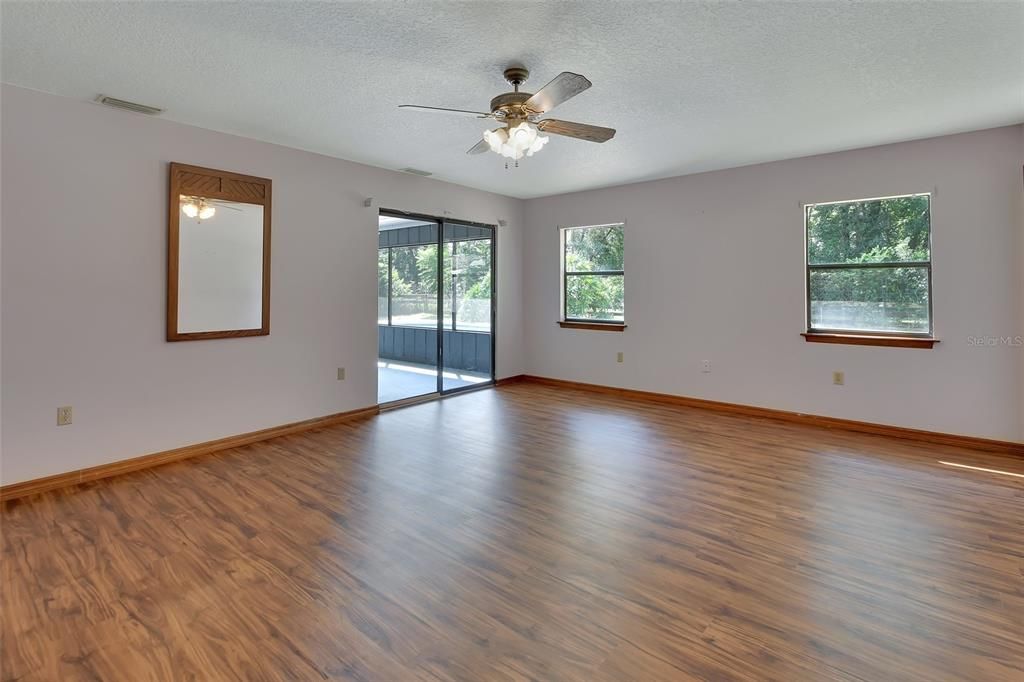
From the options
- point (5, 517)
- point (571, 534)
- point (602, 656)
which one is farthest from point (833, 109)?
point (5, 517)

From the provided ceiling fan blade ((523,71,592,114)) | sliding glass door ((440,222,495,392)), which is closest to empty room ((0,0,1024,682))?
ceiling fan blade ((523,71,592,114))

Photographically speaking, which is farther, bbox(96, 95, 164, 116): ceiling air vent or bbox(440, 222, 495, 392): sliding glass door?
bbox(440, 222, 495, 392): sliding glass door

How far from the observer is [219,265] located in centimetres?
407

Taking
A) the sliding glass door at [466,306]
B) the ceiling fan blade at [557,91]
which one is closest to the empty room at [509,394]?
the ceiling fan blade at [557,91]

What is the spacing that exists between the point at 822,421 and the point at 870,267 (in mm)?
1435

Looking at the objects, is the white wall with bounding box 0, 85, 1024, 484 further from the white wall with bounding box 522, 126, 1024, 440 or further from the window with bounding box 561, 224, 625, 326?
the window with bounding box 561, 224, 625, 326

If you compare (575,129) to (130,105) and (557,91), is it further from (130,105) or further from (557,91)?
(130,105)

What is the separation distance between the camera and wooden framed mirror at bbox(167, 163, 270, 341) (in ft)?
12.5

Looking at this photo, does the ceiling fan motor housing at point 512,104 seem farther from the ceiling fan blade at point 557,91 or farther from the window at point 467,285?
the window at point 467,285

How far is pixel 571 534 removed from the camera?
2625 millimetres

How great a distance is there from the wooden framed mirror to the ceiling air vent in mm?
358

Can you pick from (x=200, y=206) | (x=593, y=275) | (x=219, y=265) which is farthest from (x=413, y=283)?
(x=200, y=206)

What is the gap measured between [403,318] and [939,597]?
558 centimetres

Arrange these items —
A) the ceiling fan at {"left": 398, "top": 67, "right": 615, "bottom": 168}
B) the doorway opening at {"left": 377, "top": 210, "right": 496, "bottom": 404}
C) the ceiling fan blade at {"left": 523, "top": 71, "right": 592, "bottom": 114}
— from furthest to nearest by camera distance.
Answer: the doorway opening at {"left": 377, "top": 210, "right": 496, "bottom": 404} → the ceiling fan at {"left": 398, "top": 67, "right": 615, "bottom": 168} → the ceiling fan blade at {"left": 523, "top": 71, "right": 592, "bottom": 114}
